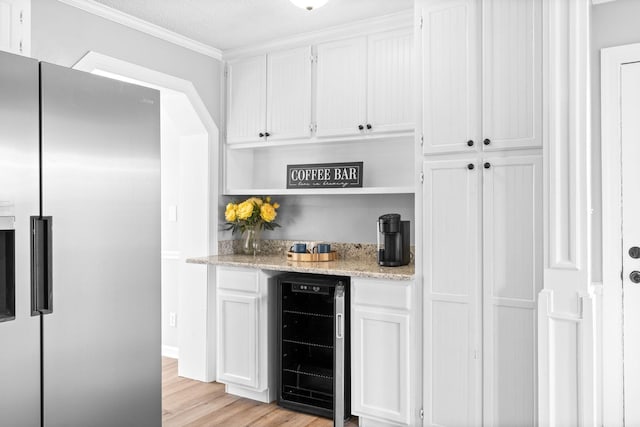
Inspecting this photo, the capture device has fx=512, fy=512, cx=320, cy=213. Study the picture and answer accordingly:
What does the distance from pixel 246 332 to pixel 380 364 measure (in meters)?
0.97

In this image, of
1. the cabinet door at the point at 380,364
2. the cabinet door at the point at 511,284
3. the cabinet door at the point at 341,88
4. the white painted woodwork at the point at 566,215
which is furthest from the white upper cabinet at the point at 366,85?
the cabinet door at the point at 380,364

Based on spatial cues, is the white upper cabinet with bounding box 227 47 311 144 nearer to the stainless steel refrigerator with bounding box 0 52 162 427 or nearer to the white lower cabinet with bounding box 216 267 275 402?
the white lower cabinet with bounding box 216 267 275 402

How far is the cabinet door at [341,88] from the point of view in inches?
132

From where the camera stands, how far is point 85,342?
2.04 meters

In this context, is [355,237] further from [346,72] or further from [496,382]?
[496,382]

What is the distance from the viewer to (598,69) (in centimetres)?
280

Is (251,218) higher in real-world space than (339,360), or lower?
higher

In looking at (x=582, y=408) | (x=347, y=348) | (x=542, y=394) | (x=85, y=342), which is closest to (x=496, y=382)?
(x=542, y=394)

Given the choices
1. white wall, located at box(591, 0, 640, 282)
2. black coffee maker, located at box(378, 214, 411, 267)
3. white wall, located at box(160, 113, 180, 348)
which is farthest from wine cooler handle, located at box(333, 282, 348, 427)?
white wall, located at box(160, 113, 180, 348)

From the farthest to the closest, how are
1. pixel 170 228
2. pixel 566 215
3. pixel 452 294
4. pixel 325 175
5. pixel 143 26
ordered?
pixel 170 228
pixel 325 175
pixel 143 26
pixel 452 294
pixel 566 215

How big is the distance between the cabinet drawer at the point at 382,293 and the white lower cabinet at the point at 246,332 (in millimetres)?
668

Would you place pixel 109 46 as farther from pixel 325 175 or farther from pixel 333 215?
pixel 333 215

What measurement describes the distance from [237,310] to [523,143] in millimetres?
2061

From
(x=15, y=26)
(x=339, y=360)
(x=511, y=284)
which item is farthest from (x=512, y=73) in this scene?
(x=15, y=26)
